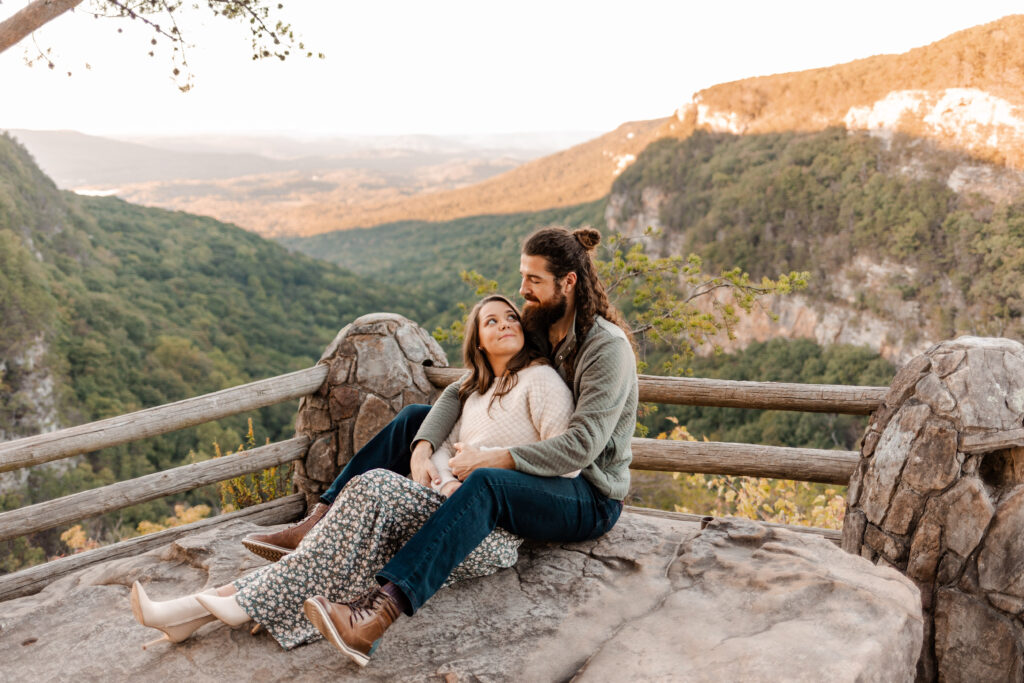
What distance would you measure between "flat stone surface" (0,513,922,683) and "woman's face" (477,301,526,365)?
69cm

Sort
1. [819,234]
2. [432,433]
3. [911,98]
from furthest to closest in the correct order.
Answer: [819,234]
[911,98]
[432,433]

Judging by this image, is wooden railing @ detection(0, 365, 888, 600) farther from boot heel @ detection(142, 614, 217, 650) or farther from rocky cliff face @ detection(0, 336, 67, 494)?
rocky cliff face @ detection(0, 336, 67, 494)

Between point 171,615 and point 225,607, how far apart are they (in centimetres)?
16

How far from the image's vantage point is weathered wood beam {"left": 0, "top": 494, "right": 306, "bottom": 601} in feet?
8.73

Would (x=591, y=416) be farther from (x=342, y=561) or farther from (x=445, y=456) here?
(x=342, y=561)

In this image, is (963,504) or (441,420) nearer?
(963,504)

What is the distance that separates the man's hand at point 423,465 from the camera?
7.45ft

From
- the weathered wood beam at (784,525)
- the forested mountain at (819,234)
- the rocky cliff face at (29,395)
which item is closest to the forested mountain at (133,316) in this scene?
the rocky cliff face at (29,395)

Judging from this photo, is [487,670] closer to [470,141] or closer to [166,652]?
[166,652]

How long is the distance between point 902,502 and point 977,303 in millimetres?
21770

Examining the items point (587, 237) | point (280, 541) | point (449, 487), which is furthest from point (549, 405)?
point (280, 541)

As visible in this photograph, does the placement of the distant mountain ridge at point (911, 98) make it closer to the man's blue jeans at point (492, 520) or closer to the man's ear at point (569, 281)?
the man's ear at point (569, 281)

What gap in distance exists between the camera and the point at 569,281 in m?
2.29

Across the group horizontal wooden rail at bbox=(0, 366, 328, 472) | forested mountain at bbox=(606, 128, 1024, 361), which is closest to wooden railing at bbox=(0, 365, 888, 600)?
horizontal wooden rail at bbox=(0, 366, 328, 472)
